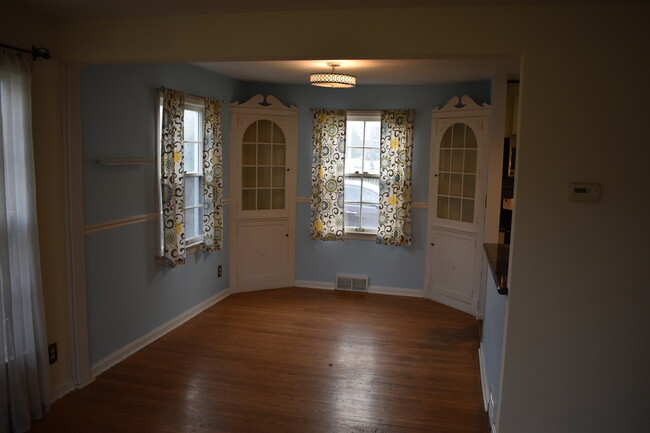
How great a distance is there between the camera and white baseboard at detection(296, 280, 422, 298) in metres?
6.20

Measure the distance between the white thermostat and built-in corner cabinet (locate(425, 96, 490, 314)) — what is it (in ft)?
9.51

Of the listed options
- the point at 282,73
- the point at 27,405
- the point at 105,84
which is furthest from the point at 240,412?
the point at 282,73

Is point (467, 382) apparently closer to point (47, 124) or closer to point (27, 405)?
point (27, 405)

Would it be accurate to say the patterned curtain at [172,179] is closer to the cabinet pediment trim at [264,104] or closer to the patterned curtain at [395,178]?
the cabinet pediment trim at [264,104]

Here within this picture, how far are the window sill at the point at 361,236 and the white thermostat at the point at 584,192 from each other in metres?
3.72

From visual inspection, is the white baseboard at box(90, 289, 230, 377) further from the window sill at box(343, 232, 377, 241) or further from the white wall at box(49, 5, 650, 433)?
the white wall at box(49, 5, 650, 433)

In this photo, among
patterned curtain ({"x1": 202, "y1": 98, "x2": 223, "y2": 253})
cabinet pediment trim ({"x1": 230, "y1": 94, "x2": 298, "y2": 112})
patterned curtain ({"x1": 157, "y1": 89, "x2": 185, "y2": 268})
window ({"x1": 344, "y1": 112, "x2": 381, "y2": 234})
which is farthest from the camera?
window ({"x1": 344, "y1": 112, "x2": 381, "y2": 234})

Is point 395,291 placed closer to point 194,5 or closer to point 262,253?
point 262,253

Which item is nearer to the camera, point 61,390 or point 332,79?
point 61,390

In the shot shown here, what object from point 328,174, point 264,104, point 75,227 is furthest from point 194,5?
point 328,174

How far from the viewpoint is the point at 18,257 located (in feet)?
9.74

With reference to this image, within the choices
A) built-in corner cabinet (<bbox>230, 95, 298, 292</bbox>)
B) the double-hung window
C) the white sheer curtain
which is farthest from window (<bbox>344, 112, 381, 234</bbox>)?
the white sheer curtain

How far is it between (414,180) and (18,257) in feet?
13.8

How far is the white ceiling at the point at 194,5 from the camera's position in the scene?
2.64m
